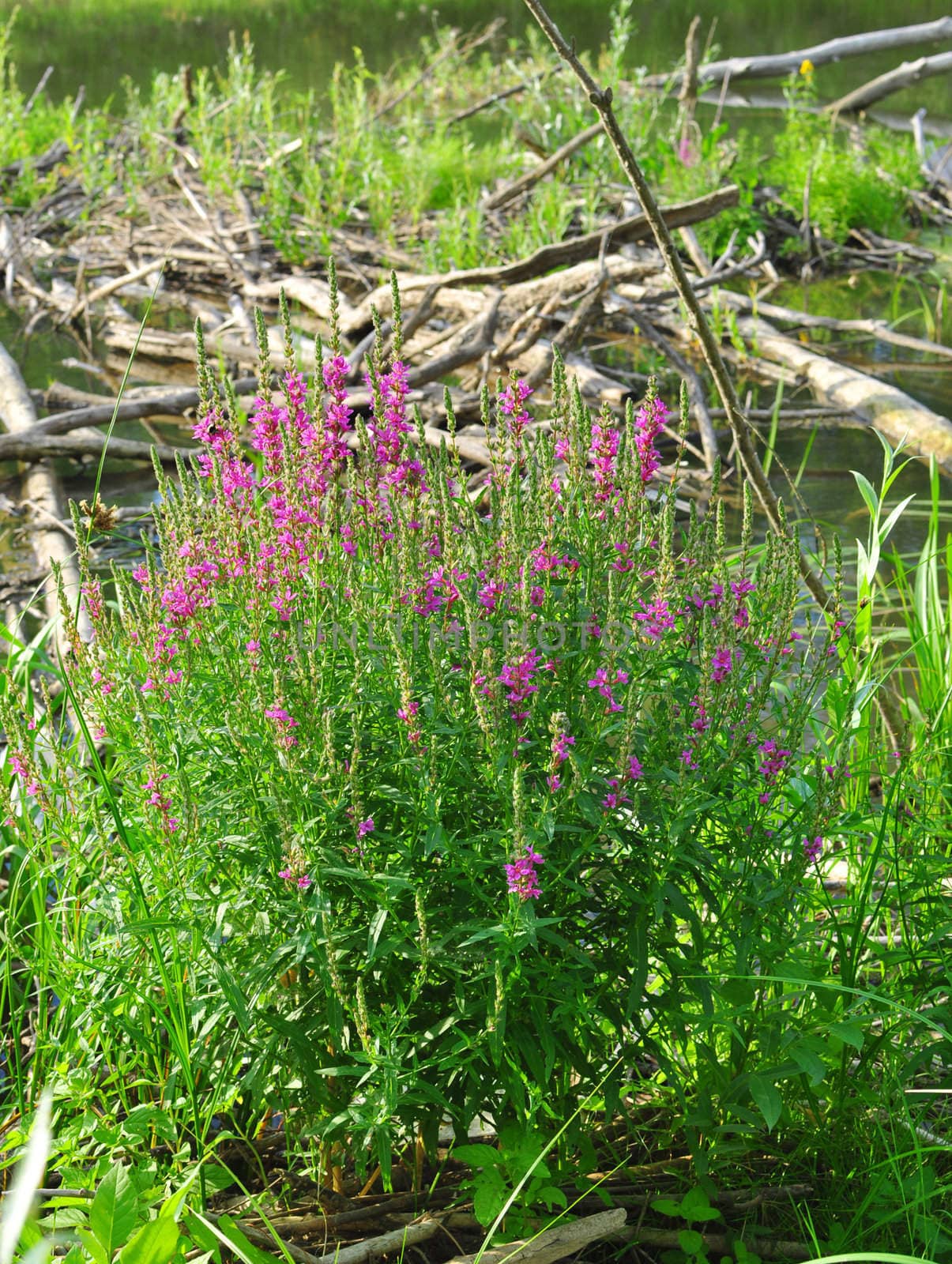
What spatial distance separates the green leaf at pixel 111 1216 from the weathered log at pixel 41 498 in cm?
296

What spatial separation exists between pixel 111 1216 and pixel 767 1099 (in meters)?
1.16

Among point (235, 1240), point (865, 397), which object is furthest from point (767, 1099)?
point (865, 397)

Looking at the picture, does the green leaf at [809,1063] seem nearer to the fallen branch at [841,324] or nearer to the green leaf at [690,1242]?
the green leaf at [690,1242]

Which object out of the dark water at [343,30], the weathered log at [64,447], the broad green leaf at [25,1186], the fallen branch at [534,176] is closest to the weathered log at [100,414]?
the weathered log at [64,447]

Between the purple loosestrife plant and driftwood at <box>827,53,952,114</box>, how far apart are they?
38.1 feet

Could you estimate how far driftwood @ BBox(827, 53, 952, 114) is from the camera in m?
12.2

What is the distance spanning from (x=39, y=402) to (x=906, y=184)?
7992 millimetres

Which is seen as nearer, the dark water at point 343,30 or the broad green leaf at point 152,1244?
the broad green leaf at point 152,1244

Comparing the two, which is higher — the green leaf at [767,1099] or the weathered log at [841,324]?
the green leaf at [767,1099]

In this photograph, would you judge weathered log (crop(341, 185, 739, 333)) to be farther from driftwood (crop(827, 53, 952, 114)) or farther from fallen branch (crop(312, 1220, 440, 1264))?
driftwood (crop(827, 53, 952, 114))

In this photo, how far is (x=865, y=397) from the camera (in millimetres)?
7438

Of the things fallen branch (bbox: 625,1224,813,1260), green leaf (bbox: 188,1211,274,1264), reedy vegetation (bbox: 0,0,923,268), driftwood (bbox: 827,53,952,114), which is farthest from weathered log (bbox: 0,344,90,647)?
driftwood (bbox: 827,53,952,114)

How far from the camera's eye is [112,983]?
2504 mm

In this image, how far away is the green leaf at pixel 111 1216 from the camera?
2000mm
